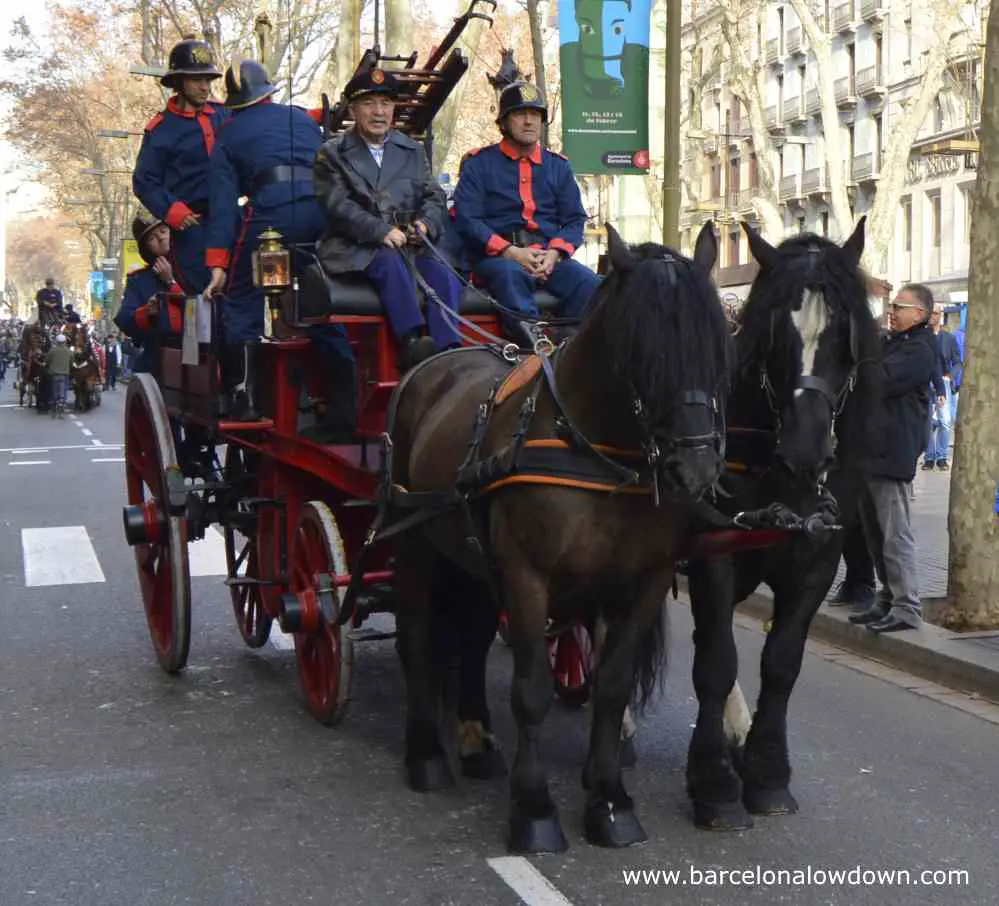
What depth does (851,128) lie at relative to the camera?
5662cm

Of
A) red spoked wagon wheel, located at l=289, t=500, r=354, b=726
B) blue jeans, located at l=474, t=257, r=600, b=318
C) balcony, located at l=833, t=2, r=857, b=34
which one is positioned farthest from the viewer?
balcony, located at l=833, t=2, r=857, b=34

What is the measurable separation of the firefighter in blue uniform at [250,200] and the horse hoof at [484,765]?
2296 mm

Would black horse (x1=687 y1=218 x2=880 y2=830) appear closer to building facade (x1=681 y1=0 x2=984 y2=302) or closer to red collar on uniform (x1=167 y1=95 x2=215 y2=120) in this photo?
red collar on uniform (x1=167 y1=95 x2=215 y2=120)

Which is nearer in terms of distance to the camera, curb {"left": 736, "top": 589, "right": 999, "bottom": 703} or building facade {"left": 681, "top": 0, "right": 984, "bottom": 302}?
curb {"left": 736, "top": 589, "right": 999, "bottom": 703}

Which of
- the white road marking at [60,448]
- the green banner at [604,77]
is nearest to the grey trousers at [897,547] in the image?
the green banner at [604,77]

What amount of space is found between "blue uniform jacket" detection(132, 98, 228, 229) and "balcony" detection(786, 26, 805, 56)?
54658 millimetres

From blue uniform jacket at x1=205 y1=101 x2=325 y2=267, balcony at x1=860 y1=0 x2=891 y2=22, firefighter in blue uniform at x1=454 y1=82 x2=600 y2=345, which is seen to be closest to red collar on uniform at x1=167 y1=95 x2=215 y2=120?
blue uniform jacket at x1=205 y1=101 x2=325 y2=267

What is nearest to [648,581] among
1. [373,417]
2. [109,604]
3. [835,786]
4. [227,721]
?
[835,786]

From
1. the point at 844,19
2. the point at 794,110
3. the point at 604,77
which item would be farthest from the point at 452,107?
the point at 794,110

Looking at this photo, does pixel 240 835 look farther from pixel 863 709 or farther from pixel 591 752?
pixel 863 709

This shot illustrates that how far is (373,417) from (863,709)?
8.79 ft

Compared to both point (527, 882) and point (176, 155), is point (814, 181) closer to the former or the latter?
point (176, 155)

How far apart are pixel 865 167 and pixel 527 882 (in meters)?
53.4

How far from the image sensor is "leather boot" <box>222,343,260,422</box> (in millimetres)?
7465
